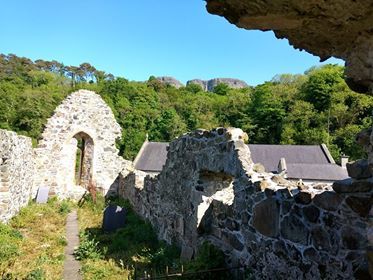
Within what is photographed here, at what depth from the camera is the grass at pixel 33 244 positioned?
280 inches

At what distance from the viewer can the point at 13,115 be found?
123 feet

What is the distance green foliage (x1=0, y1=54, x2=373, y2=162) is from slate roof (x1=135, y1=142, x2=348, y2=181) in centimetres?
848

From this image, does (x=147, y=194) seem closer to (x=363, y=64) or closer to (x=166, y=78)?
(x=363, y=64)

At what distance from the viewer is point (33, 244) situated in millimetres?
9102

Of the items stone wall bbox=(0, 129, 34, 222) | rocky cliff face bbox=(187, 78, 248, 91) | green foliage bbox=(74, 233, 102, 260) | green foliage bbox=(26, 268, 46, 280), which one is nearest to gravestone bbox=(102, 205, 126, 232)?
green foliage bbox=(74, 233, 102, 260)

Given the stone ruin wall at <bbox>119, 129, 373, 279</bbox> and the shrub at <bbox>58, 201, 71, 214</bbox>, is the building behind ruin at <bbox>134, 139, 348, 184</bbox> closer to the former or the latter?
the shrub at <bbox>58, 201, 71, 214</bbox>

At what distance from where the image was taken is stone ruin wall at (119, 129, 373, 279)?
390cm

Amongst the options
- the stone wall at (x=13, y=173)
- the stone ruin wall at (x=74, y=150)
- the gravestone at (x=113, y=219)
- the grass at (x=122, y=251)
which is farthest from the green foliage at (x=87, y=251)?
the stone ruin wall at (x=74, y=150)

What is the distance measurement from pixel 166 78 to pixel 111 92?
49.8 meters

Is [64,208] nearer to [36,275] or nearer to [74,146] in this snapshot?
[74,146]

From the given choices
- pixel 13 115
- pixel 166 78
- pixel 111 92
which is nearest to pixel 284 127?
pixel 111 92

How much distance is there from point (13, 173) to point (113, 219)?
11.9 ft

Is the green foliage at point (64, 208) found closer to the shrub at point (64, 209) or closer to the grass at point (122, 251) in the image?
the shrub at point (64, 209)

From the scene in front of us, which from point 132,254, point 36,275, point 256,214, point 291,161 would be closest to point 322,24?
point 256,214
